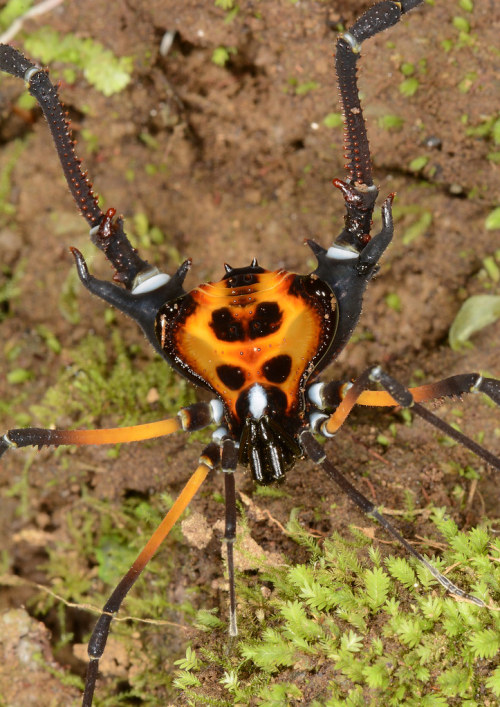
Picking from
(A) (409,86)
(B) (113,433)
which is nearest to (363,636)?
(B) (113,433)

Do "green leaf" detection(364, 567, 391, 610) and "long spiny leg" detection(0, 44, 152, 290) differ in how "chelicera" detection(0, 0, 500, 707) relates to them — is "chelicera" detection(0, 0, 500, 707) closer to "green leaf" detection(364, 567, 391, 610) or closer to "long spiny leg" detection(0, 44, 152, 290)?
"long spiny leg" detection(0, 44, 152, 290)

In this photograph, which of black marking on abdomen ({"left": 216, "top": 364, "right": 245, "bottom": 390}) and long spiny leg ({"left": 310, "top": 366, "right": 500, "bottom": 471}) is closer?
long spiny leg ({"left": 310, "top": 366, "right": 500, "bottom": 471})

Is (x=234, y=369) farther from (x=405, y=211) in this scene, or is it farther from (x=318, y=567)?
(x=405, y=211)

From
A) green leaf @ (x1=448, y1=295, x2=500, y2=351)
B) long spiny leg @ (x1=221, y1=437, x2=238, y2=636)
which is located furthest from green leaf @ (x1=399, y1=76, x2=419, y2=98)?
long spiny leg @ (x1=221, y1=437, x2=238, y2=636)

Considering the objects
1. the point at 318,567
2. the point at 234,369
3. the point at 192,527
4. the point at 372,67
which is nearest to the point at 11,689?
the point at 192,527

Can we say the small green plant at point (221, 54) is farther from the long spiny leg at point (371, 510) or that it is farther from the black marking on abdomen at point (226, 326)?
the long spiny leg at point (371, 510)

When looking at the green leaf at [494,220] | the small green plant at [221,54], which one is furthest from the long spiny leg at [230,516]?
the small green plant at [221,54]

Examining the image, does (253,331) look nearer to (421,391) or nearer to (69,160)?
(421,391)
